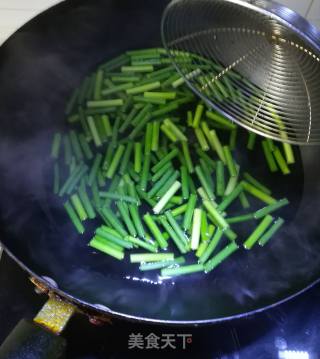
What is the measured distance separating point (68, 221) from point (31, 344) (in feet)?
1.59

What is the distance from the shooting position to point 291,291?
3.85 ft

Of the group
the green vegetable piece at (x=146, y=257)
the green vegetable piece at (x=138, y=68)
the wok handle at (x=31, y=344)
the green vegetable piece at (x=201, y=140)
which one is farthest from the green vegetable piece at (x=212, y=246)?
the green vegetable piece at (x=138, y=68)

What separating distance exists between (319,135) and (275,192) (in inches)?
20.3

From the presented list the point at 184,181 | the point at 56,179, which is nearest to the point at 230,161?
the point at 184,181

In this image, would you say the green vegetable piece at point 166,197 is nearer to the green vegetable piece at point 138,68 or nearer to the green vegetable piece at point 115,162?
the green vegetable piece at point 115,162

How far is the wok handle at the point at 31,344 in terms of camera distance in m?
0.92

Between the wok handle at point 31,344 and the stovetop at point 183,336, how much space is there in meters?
0.19

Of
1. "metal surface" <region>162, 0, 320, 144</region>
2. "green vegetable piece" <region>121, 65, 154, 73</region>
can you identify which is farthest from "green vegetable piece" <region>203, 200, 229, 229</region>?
"green vegetable piece" <region>121, 65, 154, 73</region>

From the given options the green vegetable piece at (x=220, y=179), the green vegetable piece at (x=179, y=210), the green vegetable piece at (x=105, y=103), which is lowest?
Answer: the green vegetable piece at (x=179, y=210)

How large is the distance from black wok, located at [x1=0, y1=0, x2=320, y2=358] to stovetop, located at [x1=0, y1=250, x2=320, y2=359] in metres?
0.07

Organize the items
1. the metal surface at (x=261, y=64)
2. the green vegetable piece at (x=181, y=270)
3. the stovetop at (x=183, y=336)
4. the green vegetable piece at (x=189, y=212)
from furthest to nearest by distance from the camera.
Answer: the green vegetable piece at (x=189, y=212) < the green vegetable piece at (x=181, y=270) < the stovetop at (x=183, y=336) < the metal surface at (x=261, y=64)

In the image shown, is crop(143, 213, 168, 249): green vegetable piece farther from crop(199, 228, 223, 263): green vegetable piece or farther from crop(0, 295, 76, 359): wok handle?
crop(0, 295, 76, 359): wok handle

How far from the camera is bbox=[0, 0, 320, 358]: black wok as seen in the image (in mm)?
1194

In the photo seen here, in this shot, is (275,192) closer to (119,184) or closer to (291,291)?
(291,291)
